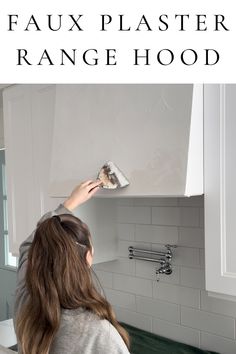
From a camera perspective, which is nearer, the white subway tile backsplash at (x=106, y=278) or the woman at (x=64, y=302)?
the woman at (x=64, y=302)

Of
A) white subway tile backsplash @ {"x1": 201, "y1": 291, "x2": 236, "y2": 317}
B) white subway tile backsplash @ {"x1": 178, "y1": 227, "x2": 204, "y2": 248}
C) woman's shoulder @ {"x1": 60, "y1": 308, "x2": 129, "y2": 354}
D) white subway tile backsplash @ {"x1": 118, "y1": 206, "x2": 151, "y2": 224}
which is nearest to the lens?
woman's shoulder @ {"x1": 60, "y1": 308, "x2": 129, "y2": 354}

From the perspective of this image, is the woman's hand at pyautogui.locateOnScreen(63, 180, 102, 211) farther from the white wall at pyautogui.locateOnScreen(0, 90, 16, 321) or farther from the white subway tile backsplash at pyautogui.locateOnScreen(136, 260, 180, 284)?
the white wall at pyautogui.locateOnScreen(0, 90, 16, 321)

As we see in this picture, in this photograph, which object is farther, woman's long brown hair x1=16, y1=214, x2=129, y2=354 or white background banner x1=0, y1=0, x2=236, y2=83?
white background banner x1=0, y1=0, x2=236, y2=83

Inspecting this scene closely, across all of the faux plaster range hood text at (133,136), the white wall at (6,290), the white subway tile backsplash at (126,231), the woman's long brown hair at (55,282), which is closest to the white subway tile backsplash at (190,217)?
the white subway tile backsplash at (126,231)

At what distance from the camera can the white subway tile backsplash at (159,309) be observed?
6.36 ft

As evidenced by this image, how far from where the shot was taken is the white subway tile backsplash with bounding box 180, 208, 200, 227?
6.00ft

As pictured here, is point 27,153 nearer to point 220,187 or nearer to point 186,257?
point 186,257

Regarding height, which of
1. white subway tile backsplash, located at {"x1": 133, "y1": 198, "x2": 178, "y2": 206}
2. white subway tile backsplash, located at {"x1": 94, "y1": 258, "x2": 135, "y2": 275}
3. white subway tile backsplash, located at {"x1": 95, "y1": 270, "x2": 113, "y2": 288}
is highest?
white subway tile backsplash, located at {"x1": 133, "y1": 198, "x2": 178, "y2": 206}

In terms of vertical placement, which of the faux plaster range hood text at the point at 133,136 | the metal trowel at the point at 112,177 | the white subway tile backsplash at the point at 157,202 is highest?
the faux plaster range hood text at the point at 133,136

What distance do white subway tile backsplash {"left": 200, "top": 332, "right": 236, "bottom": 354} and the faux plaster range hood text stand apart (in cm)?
78

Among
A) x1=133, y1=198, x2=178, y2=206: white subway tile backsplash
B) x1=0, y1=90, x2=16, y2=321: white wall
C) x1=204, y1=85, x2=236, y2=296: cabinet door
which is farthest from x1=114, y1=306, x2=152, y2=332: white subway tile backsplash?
x1=0, y1=90, x2=16, y2=321: white wall

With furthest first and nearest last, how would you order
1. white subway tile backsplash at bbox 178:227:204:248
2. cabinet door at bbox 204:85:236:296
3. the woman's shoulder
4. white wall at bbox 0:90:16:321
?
1. white wall at bbox 0:90:16:321
2. white subway tile backsplash at bbox 178:227:204:248
3. cabinet door at bbox 204:85:236:296
4. the woman's shoulder

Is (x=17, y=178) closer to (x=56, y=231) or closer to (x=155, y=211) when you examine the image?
(x=155, y=211)

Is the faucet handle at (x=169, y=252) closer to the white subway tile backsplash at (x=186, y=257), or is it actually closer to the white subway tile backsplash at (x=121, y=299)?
the white subway tile backsplash at (x=186, y=257)
